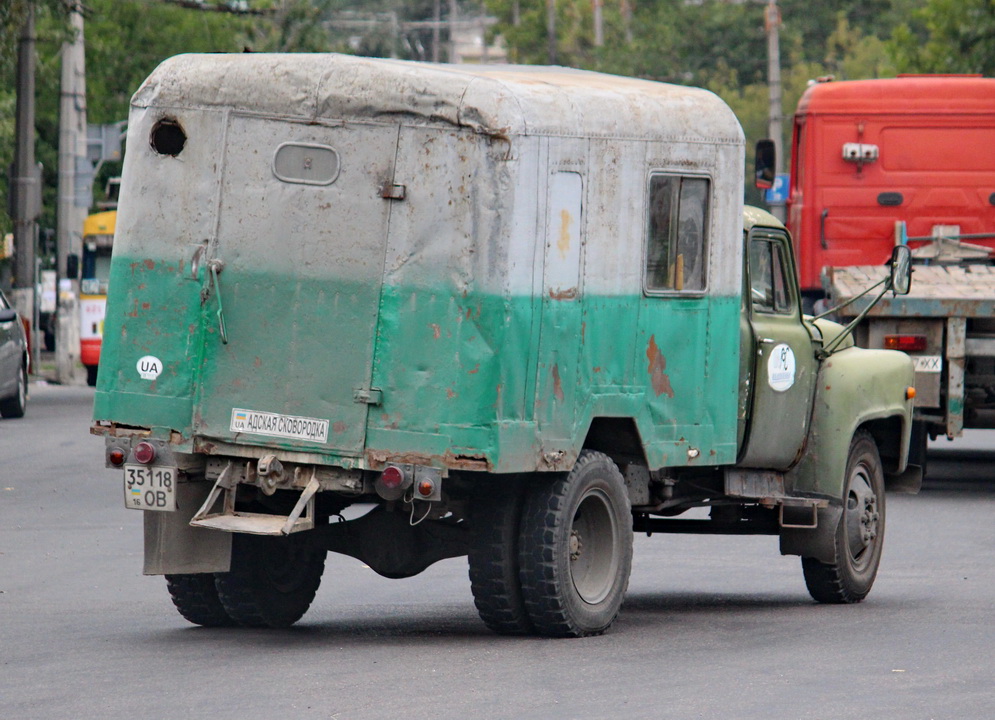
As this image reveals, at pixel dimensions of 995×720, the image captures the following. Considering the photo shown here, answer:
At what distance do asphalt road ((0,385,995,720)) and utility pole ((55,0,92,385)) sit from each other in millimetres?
19799

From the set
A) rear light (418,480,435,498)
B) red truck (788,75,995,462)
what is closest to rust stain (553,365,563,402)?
rear light (418,480,435,498)

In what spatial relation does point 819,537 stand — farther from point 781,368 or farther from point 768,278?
point 768,278

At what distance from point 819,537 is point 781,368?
95 cm

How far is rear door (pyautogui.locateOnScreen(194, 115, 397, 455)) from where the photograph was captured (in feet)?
28.6

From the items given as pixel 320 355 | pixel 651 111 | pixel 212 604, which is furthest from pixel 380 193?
pixel 212 604

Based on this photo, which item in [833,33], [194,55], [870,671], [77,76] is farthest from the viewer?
[833,33]

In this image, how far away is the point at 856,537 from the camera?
36.4ft

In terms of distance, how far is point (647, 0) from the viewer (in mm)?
71875

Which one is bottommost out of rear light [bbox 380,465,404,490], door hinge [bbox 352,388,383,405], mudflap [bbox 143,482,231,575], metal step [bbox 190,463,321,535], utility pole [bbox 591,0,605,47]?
mudflap [bbox 143,482,231,575]

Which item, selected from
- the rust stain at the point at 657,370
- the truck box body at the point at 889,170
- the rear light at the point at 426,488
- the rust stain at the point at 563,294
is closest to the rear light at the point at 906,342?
the truck box body at the point at 889,170

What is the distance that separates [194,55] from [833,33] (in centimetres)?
6065

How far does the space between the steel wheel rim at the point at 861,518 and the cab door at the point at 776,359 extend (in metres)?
0.52

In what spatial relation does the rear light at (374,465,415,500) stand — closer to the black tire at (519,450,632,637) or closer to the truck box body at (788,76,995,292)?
the black tire at (519,450,632,637)

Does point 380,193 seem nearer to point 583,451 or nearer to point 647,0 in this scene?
point 583,451
